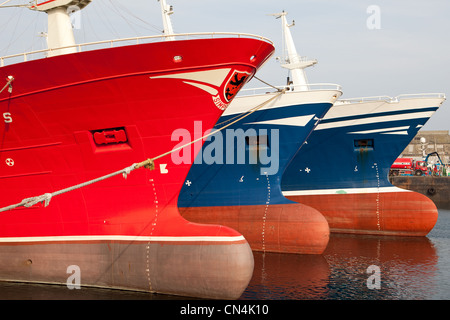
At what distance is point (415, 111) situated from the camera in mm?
21844

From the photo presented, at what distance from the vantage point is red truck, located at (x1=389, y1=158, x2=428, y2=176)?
40625 mm

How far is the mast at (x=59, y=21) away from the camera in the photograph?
12.9 metres

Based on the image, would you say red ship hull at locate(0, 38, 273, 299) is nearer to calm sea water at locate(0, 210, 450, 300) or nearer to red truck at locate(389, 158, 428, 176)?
calm sea water at locate(0, 210, 450, 300)

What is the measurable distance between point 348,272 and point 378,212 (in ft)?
26.2

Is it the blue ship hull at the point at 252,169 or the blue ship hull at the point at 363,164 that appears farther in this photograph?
the blue ship hull at the point at 363,164

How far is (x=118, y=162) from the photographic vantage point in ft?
38.2

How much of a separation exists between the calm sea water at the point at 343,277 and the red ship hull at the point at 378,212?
1.61m

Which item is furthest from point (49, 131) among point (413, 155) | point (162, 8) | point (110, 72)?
point (413, 155)
